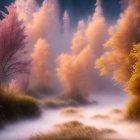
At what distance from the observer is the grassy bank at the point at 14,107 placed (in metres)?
4.12

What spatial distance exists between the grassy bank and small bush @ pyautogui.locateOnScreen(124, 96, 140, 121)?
2.81m

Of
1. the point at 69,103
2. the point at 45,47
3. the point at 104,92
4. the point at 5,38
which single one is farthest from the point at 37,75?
the point at 5,38

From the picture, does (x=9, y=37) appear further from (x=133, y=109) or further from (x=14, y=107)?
(x=133, y=109)

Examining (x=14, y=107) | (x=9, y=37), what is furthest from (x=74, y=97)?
(x=9, y=37)

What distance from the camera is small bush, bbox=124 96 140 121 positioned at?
455 centimetres

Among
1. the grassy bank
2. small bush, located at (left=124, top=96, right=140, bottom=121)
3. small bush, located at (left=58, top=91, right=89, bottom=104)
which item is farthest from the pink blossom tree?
small bush, located at (left=58, top=91, right=89, bottom=104)

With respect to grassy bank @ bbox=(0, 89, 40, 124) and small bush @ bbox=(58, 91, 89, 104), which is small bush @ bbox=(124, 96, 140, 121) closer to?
grassy bank @ bbox=(0, 89, 40, 124)

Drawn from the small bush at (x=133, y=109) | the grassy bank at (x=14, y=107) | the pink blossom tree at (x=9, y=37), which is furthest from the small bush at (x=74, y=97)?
the pink blossom tree at (x=9, y=37)

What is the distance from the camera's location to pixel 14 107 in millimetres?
4418

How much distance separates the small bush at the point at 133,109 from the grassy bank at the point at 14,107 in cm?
281

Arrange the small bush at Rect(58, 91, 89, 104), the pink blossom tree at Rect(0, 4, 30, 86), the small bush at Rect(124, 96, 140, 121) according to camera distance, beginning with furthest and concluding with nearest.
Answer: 1. the small bush at Rect(58, 91, 89, 104)
2. the pink blossom tree at Rect(0, 4, 30, 86)
3. the small bush at Rect(124, 96, 140, 121)

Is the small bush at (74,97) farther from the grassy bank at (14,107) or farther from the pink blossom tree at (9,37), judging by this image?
the pink blossom tree at (9,37)

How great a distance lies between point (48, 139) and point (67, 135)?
0.36 metres

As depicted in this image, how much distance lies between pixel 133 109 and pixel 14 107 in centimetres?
338
